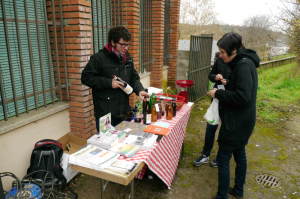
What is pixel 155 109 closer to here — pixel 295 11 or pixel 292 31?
pixel 292 31

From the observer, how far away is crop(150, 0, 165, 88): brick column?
231 inches

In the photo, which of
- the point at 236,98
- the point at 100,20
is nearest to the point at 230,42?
the point at 236,98

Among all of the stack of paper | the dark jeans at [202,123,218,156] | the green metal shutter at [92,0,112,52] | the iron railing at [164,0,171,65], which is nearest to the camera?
the stack of paper

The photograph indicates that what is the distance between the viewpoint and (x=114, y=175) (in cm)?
170

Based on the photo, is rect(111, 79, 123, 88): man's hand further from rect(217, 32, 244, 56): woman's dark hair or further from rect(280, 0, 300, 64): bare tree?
rect(280, 0, 300, 64): bare tree

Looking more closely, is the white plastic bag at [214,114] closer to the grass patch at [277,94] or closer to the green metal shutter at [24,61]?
the green metal shutter at [24,61]

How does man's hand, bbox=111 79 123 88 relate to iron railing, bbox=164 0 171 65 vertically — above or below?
A: below

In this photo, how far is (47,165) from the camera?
262cm

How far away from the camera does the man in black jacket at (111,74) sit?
2.49 metres

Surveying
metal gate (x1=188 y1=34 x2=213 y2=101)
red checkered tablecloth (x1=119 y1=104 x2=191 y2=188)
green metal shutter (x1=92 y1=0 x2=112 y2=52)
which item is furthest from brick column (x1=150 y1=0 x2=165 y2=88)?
red checkered tablecloth (x1=119 y1=104 x2=191 y2=188)

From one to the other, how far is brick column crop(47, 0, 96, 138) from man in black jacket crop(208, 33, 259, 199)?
1.91m

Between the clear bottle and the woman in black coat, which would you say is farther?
the woman in black coat

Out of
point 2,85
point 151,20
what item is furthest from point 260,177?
point 151,20

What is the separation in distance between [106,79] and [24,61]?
45.1 inches
